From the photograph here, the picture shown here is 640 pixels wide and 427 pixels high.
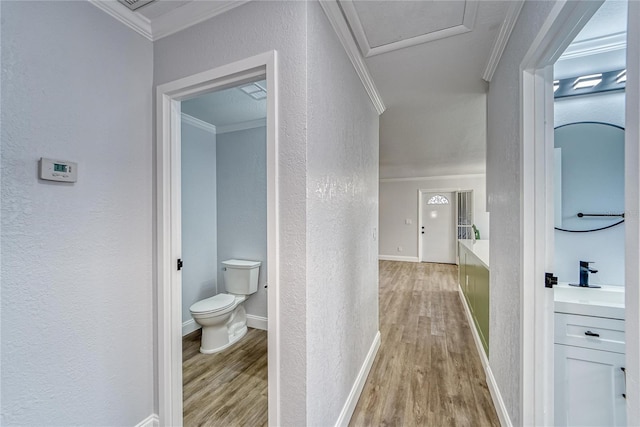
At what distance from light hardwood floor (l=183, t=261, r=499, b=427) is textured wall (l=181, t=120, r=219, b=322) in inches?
19.8

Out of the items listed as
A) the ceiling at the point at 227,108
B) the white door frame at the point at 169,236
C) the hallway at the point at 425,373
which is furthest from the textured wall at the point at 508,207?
the ceiling at the point at 227,108

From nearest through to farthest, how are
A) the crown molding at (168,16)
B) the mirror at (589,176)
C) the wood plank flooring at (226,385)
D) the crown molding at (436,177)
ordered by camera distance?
the crown molding at (168,16) < the mirror at (589,176) < the wood plank flooring at (226,385) < the crown molding at (436,177)

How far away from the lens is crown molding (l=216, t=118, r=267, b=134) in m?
2.69

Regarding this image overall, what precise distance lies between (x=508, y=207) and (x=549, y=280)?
45 centimetres

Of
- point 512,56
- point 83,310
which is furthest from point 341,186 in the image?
point 83,310

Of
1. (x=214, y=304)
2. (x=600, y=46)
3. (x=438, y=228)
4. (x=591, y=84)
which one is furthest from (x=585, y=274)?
(x=438, y=228)

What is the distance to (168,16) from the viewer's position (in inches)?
51.4

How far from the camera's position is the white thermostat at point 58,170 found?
3.31 feet

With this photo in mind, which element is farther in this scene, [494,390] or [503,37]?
[494,390]

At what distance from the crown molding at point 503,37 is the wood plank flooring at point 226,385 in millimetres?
2640

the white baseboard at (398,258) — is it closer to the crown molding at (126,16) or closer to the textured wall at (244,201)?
the textured wall at (244,201)

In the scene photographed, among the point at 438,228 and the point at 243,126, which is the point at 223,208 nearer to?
the point at 243,126

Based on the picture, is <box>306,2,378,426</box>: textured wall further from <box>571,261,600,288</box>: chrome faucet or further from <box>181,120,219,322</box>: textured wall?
<box>181,120,219,322</box>: textured wall

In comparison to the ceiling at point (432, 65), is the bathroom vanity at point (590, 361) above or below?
below
